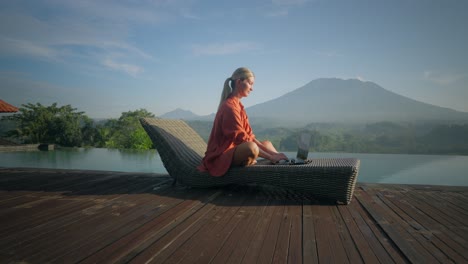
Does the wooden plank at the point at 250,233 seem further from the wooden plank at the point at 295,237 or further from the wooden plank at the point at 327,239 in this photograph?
the wooden plank at the point at 327,239

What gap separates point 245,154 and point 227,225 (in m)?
0.99

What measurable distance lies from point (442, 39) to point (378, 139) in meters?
10.3

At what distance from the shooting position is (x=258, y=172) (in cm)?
280

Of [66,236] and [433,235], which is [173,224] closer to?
[66,236]

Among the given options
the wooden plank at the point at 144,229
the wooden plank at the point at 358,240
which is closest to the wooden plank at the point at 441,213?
the wooden plank at the point at 358,240

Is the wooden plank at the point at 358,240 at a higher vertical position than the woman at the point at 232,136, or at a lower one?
lower

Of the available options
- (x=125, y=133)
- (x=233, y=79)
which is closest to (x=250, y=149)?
(x=233, y=79)

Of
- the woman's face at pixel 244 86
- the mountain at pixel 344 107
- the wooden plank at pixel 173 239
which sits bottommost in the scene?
the wooden plank at pixel 173 239

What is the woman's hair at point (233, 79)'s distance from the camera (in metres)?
3.13

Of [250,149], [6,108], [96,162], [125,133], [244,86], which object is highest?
[6,108]

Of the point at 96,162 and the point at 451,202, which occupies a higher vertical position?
the point at 451,202

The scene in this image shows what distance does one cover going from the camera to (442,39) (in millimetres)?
23594

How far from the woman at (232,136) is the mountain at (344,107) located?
47.0m

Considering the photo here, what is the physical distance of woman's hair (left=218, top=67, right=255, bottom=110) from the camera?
3.13m
